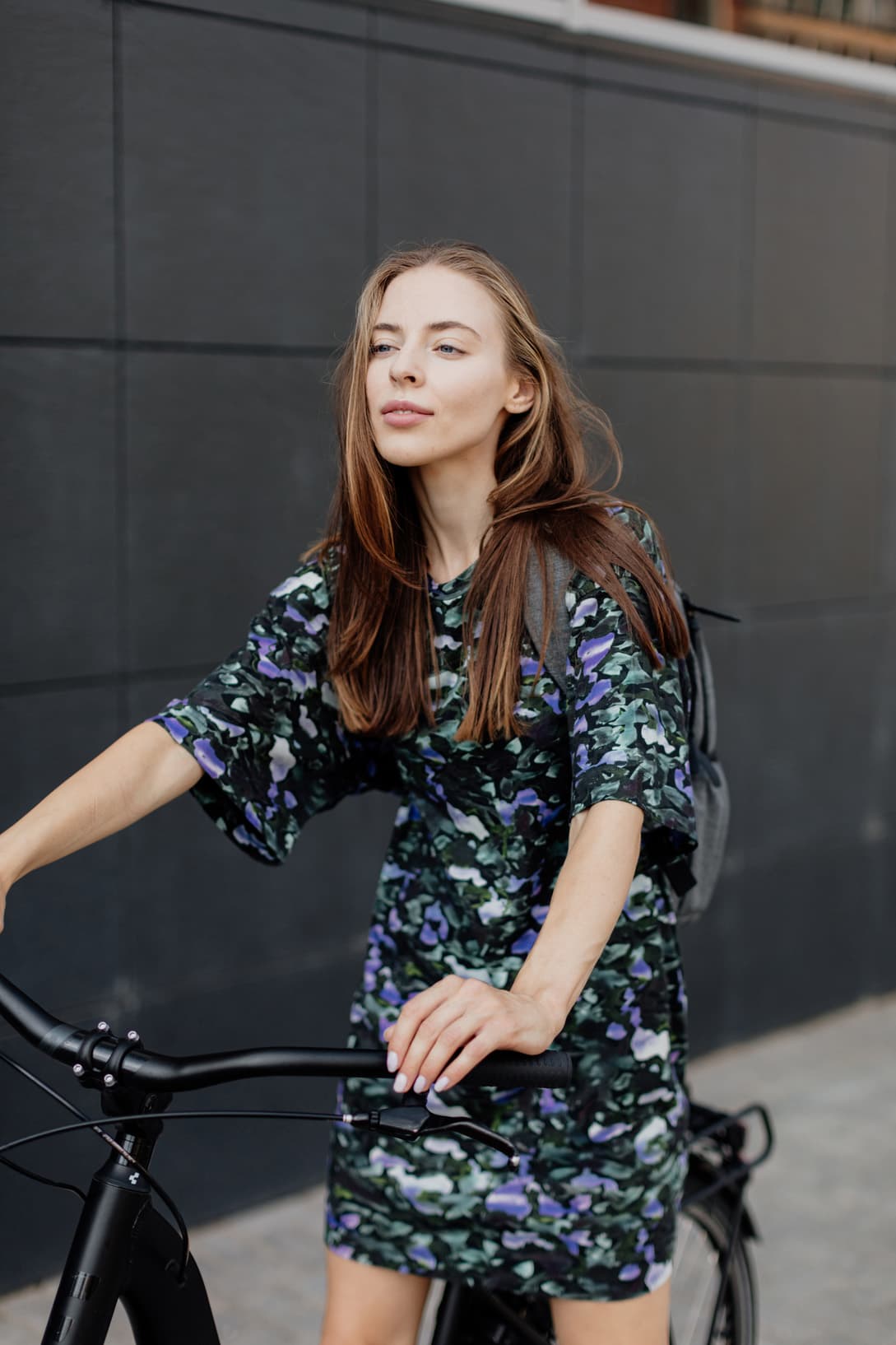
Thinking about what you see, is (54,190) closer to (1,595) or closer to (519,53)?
(1,595)

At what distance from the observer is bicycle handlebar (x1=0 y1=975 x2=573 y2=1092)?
157 cm

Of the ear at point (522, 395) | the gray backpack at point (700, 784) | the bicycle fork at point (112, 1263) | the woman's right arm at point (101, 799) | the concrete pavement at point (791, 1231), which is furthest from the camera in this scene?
the concrete pavement at point (791, 1231)

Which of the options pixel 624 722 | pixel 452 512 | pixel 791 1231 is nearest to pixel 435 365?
pixel 452 512

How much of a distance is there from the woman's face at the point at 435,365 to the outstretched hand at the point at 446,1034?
745 mm

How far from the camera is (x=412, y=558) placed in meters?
2.18

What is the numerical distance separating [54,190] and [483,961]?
2.11m

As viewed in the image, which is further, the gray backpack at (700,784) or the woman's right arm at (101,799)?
the gray backpack at (700,784)

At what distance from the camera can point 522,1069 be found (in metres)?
1.57

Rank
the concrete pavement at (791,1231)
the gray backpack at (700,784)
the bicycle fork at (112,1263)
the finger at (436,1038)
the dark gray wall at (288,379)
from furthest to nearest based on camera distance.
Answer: the concrete pavement at (791,1231), the dark gray wall at (288,379), the gray backpack at (700,784), the bicycle fork at (112,1263), the finger at (436,1038)

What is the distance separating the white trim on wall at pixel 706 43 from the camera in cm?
436

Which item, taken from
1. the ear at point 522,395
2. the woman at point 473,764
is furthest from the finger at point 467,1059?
the ear at point 522,395

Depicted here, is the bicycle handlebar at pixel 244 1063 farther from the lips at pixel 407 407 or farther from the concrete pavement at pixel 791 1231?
the concrete pavement at pixel 791 1231

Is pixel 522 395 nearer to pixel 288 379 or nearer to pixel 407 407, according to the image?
pixel 407 407

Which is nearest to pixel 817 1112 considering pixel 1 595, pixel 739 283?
pixel 739 283
